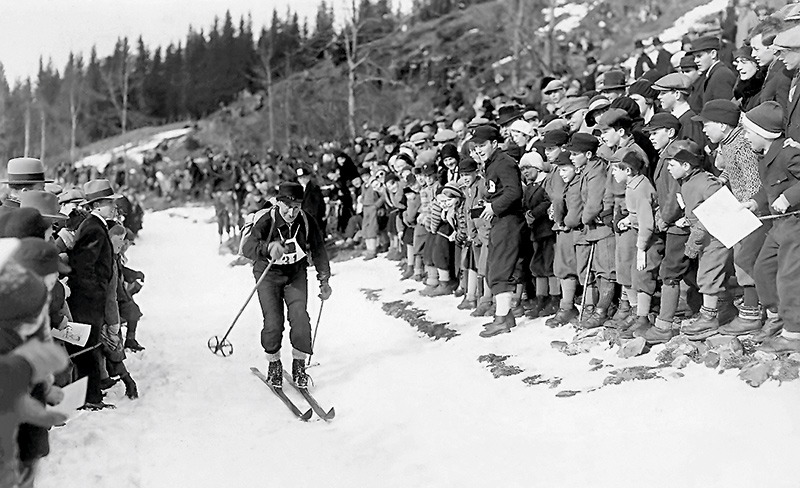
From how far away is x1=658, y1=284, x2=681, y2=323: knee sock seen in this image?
6.49m

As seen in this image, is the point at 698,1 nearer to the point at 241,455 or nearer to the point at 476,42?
the point at 476,42

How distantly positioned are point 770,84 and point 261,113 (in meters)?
41.2

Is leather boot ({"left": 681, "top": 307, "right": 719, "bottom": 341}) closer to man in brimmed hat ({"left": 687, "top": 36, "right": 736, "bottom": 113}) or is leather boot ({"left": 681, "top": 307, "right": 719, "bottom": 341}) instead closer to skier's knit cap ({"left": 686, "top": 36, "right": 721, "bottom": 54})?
man in brimmed hat ({"left": 687, "top": 36, "right": 736, "bottom": 113})

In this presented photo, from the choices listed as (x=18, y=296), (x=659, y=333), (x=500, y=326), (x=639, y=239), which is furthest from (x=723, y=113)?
(x=18, y=296)

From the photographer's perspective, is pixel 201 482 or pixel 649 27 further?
pixel 649 27

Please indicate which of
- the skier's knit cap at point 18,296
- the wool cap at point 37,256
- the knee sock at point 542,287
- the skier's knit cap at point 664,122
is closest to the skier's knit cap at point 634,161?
the skier's knit cap at point 664,122

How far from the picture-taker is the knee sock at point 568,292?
7.99m

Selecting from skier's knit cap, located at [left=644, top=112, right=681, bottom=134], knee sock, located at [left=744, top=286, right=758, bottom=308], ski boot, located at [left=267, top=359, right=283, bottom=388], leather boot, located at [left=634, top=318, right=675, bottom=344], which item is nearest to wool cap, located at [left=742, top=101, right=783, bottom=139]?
skier's knit cap, located at [left=644, top=112, right=681, bottom=134]

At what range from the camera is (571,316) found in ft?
26.2

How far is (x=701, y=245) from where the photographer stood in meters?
6.09

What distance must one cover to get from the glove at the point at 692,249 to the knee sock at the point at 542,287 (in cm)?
245

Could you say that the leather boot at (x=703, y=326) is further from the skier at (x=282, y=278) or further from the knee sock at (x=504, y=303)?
the skier at (x=282, y=278)

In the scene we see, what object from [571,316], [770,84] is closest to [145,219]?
[571,316]

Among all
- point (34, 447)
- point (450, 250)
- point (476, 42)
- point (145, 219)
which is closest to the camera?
point (34, 447)
